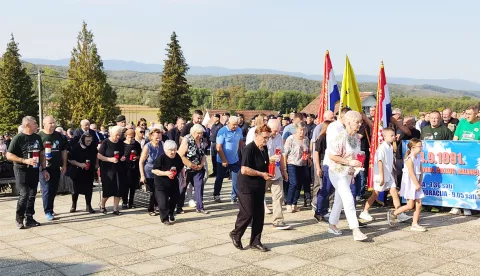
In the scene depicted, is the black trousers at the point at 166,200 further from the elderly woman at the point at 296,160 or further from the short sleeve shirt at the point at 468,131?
the short sleeve shirt at the point at 468,131

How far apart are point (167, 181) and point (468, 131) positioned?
583cm

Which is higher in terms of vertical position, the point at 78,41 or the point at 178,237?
the point at 78,41

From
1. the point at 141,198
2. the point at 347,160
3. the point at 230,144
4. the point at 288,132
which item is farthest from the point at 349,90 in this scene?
the point at 141,198

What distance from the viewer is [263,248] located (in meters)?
6.53

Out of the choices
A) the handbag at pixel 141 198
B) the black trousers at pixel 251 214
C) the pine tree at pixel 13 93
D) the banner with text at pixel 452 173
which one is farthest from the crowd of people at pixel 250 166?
the pine tree at pixel 13 93

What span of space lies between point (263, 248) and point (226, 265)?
2.54 ft

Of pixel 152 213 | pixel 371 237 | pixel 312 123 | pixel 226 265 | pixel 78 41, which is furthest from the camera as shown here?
pixel 78 41

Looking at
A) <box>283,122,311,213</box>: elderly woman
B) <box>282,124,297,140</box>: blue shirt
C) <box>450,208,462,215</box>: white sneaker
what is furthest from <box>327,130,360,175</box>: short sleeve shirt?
<box>282,124,297,140</box>: blue shirt

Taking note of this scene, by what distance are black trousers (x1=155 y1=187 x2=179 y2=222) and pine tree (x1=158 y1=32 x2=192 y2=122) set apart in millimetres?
55919

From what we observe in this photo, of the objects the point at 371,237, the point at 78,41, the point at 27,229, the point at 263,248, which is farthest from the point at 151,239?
the point at 78,41

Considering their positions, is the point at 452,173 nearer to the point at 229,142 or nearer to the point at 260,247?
the point at 229,142

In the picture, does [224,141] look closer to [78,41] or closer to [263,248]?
[263,248]

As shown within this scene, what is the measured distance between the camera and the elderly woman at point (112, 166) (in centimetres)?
915

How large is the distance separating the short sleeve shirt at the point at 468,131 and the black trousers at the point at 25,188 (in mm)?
7905
